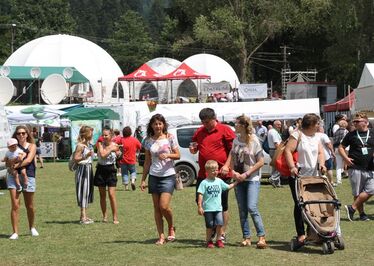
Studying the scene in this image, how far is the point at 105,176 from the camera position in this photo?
1228cm

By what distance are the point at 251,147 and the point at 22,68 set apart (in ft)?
136

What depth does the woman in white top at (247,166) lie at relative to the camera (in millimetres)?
9172

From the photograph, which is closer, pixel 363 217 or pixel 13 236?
pixel 13 236

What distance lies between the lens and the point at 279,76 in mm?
76375

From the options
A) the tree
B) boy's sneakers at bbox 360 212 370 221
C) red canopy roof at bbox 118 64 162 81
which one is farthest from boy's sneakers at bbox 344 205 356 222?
the tree

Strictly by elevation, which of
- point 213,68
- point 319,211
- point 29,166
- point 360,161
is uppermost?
point 213,68

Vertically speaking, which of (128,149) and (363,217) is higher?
(128,149)

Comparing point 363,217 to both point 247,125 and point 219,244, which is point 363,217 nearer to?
point 219,244

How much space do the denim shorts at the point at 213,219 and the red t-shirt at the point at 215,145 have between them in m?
0.53

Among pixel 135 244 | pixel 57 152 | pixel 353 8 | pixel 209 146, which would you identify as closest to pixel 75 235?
pixel 135 244

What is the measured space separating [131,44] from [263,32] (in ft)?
185

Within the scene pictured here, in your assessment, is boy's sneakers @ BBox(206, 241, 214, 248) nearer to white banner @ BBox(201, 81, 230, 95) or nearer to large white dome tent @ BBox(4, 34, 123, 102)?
white banner @ BBox(201, 81, 230, 95)

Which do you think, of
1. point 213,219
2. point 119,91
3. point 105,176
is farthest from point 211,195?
point 119,91

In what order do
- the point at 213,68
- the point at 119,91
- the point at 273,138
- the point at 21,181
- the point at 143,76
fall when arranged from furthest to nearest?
the point at 213,68, the point at 119,91, the point at 143,76, the point at 273,138, the point at 21,181
